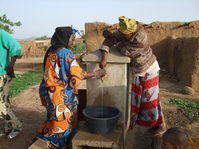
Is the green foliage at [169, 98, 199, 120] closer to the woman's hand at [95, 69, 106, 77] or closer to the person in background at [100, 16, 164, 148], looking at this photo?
the person in background at [100, 16, 164, 148]

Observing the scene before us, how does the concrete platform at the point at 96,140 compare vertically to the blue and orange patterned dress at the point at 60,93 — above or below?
below

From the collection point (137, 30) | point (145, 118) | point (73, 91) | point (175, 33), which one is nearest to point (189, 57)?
point (175, 33)

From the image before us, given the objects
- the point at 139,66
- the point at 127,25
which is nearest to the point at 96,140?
the point at 139,66

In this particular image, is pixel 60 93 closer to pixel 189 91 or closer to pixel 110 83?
pixel 110 83

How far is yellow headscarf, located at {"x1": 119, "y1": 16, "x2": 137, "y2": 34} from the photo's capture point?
2.66m

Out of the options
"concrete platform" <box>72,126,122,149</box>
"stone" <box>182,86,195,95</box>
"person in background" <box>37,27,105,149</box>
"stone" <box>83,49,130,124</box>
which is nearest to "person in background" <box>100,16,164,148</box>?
"stone" <box>83,49,130,124</box>

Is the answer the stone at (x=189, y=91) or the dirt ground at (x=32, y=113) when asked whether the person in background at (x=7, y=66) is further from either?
the stone at (x=189, y=91)

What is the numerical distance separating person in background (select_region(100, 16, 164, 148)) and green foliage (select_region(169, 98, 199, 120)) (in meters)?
1.52

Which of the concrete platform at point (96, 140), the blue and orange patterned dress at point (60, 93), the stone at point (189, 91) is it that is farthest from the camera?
the stone at point (189, 91)

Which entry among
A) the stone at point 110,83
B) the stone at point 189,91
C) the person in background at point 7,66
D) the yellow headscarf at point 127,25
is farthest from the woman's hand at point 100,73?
the stone at point 189,91

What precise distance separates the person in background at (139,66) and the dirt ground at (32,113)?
1.02 meters

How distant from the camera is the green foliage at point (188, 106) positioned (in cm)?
461

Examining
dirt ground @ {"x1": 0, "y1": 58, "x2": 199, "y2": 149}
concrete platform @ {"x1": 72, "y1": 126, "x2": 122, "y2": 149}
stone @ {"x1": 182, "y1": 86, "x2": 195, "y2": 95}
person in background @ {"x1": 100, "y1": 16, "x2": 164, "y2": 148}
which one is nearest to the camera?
concrete platform @ {"x1": 72, "y1": 126, "x2": 122, "y2": 149}

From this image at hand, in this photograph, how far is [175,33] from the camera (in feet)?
31.4
